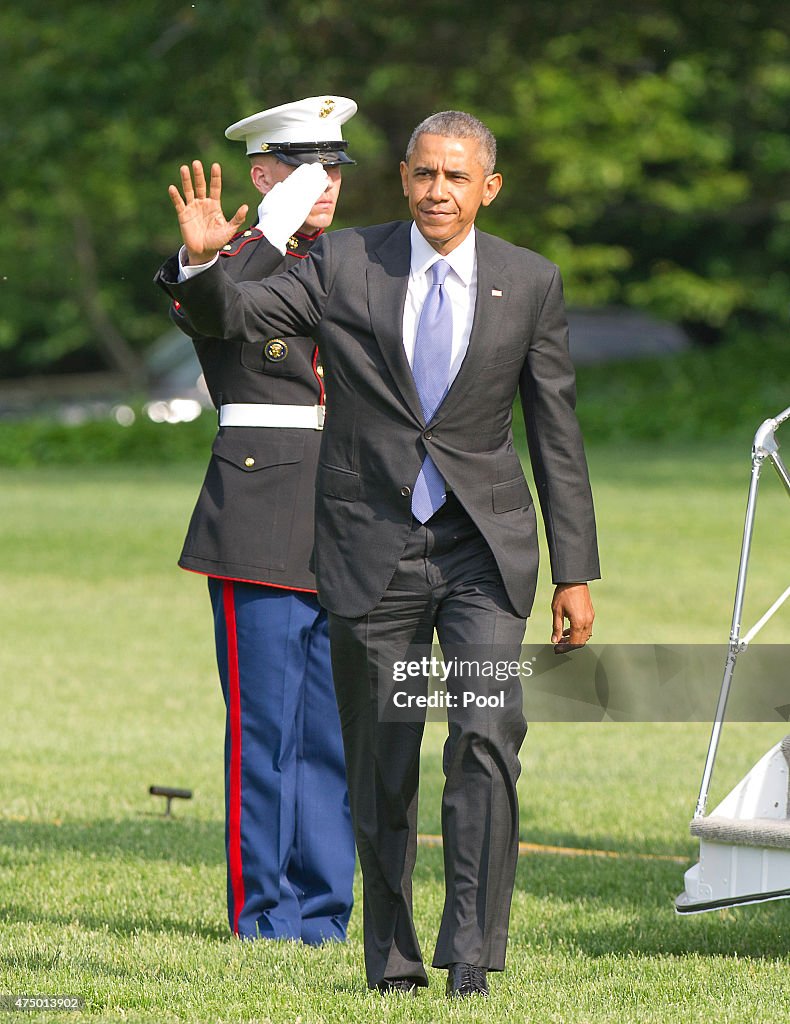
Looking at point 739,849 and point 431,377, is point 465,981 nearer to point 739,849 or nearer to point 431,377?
point 739,849

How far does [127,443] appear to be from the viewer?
2791 centimetres

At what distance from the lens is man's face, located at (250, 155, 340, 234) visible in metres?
5.67

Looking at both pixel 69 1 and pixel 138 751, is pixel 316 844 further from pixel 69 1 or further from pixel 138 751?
pixel 69 1

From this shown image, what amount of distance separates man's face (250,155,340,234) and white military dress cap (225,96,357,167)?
29 millimetres

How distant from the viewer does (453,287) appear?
4.68 m

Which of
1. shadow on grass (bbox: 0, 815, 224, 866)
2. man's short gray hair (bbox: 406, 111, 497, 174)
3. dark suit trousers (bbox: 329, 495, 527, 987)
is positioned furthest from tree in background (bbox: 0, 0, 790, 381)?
dark suit trousers (bbox: 329, 495, 527, 987)

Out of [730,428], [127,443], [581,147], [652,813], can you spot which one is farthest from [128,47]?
[652,813]

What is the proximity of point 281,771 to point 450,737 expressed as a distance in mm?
1215

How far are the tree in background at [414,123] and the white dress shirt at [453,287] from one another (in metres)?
18.7

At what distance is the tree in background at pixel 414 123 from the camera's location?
24.2 meters

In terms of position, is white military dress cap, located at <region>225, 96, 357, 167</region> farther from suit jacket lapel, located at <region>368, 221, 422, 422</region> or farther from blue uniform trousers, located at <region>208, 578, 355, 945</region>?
blue uniform trousers, located at <region>208, 578, 355, 945</region>

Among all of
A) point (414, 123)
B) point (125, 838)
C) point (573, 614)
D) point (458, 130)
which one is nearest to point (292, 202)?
point (458, 130)

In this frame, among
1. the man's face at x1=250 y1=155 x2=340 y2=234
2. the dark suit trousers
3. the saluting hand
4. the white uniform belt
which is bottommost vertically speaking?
the dark suit trousers

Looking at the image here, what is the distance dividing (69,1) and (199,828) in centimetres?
1986
